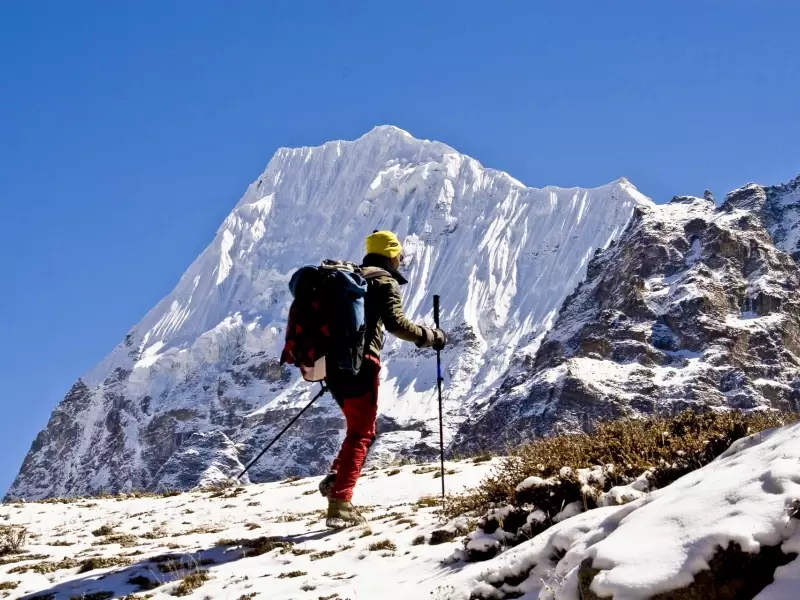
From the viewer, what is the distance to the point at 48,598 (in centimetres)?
742

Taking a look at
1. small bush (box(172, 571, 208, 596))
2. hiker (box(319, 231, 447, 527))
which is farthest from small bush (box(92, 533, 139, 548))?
small bush (box(172, 571, 208, 596))

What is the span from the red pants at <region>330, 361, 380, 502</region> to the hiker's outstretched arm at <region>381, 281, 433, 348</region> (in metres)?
0.45

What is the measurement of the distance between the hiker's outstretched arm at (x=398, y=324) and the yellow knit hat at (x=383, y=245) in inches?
22.5

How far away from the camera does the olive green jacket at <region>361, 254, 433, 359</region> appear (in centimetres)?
868

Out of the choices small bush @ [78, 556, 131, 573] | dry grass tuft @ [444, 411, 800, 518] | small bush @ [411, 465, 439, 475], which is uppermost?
dry grass tuft @ [444, 411, 800, 518]

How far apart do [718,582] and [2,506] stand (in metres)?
15.7

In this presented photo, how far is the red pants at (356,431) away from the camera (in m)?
8.66

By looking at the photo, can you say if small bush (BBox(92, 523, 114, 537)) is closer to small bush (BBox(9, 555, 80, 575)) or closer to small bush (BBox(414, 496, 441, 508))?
small bush (BBox(9, 555, 80, 575))

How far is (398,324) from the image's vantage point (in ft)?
28.4

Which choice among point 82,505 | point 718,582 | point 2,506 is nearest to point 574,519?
point 718,582

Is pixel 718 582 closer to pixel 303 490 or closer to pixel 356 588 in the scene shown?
pixel 356 588

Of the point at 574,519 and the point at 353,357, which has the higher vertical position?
the point at 353,357

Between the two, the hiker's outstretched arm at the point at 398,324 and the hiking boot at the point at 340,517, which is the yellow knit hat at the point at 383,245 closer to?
the hiker's outstretched arm at the point at 398,324

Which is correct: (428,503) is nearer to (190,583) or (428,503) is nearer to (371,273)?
(371,273)
